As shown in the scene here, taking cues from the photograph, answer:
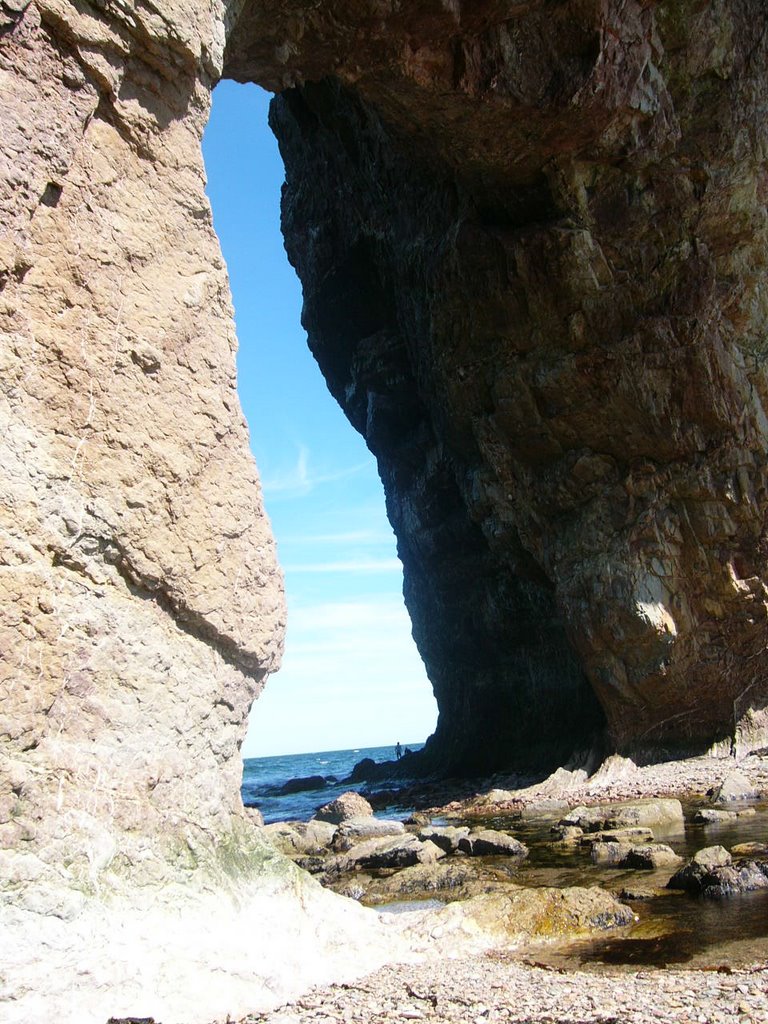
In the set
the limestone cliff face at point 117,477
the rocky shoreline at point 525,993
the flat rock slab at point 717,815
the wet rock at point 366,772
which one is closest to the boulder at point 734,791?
the flat rock slab at point 717,815

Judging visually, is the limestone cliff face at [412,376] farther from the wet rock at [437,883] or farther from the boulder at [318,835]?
the boulder at [318,835]

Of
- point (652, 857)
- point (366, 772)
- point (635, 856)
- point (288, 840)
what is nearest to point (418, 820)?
point (288, 840)

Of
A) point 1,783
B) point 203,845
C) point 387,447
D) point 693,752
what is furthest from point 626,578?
point 1,783

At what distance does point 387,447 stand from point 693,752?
2019cm

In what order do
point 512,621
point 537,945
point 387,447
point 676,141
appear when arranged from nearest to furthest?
point 537,945, point 676,141, point 512,621, point 387,447

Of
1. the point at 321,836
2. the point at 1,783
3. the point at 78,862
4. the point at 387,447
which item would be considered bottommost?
the point at 321,836

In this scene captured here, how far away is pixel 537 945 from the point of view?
344 inches

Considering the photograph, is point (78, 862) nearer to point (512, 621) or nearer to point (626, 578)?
point (626, 578)

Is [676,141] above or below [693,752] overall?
above

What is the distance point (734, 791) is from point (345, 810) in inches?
411

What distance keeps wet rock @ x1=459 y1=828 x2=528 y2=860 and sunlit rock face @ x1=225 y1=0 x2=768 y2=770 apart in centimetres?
1080

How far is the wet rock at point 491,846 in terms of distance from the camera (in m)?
15.1

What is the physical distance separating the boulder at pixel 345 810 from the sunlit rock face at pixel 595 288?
8497 mm

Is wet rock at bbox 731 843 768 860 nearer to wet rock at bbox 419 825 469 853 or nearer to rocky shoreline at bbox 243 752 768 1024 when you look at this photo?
rocky shoreline at bbox 243 752 768 1024
